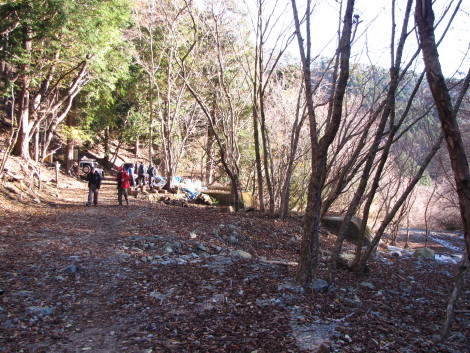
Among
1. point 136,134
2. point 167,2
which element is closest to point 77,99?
point 136,134

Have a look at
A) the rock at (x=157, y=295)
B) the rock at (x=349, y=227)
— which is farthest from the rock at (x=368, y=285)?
the rock at (x=349, y=227)

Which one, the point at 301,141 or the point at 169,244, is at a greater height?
the point at 301,141

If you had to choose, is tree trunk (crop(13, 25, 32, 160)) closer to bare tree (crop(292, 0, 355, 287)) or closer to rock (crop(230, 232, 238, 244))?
rock (crop(230, 232, 238, 244))

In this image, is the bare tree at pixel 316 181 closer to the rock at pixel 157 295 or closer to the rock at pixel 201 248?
the rock at pixel 157 295

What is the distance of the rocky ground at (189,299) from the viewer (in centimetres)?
379

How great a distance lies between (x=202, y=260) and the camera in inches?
279

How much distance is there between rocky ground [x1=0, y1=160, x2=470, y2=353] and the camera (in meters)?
3.79

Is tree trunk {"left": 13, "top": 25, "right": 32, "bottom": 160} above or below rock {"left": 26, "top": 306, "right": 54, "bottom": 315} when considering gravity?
above

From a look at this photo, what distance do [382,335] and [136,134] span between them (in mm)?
27240

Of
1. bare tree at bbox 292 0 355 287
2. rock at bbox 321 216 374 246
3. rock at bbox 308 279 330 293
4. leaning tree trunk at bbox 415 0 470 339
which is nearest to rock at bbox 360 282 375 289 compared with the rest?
rock at bbox 308 279 330 293

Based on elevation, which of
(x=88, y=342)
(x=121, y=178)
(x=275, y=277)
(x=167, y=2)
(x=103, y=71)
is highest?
(x=167, y=2)

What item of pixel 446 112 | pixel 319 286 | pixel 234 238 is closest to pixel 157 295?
pixel 319 286

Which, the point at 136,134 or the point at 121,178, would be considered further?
the point at 136,134

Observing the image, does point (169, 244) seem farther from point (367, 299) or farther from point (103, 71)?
point (103, 71)
